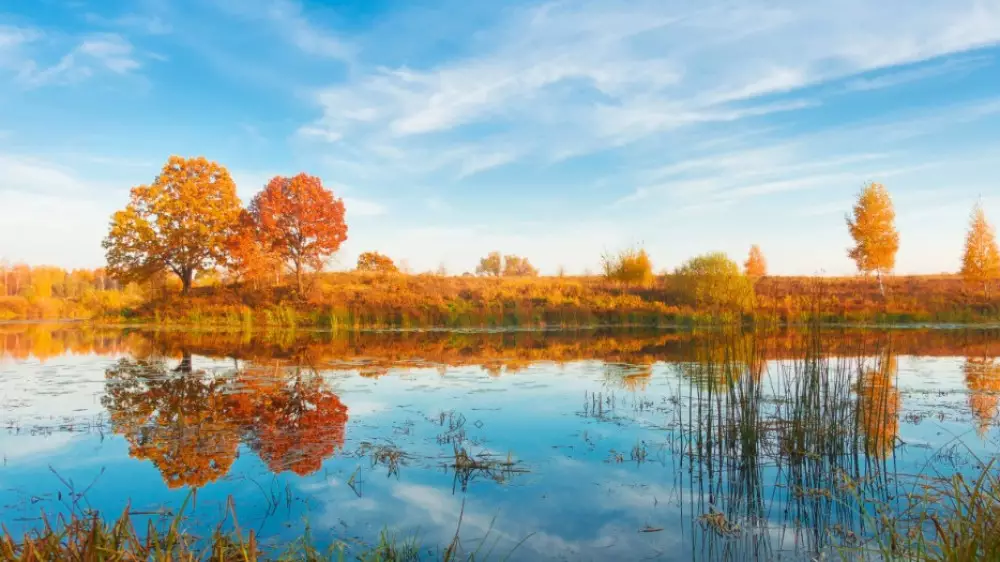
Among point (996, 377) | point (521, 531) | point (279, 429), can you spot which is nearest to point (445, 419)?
point (279, 429)

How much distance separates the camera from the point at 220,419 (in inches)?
333

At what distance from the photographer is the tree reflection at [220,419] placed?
21.2ft

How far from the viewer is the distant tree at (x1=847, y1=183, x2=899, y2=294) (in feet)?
118

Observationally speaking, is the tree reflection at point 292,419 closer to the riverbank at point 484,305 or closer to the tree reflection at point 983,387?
the tree reflection at point 983,387

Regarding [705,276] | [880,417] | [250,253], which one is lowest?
[880,417]

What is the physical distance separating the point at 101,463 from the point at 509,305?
26.5 m

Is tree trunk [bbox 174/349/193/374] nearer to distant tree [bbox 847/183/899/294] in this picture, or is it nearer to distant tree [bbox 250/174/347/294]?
distant tree [bbox 250/174/347/294]

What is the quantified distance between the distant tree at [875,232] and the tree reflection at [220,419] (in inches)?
1393

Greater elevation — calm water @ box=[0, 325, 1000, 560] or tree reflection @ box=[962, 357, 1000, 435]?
Result: tree reflection @ box=[962, 357, 1000, 435]

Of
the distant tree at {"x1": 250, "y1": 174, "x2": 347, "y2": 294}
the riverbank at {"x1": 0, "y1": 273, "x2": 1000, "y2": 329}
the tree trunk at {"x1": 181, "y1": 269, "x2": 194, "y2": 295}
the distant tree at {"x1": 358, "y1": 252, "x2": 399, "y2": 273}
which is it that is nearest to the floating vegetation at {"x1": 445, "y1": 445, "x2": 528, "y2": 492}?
the riverbank at {"x1": 0, "y1": 273, "x2": 1000, "y2": 329}

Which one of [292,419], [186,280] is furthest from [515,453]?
[186,280]

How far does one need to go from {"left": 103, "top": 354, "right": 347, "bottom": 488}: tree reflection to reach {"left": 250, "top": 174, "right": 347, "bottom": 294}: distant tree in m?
21.1

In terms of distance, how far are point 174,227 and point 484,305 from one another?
58.4ft

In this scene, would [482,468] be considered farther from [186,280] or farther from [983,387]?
[186,280]
